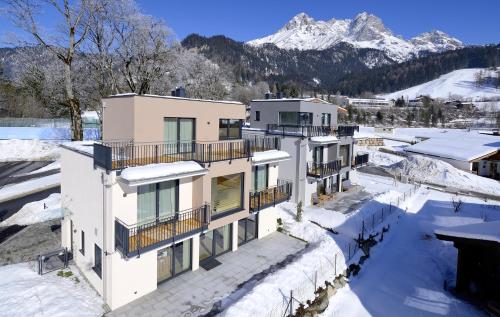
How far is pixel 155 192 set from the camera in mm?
13242

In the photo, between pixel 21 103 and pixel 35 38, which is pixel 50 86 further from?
pixel 21 103

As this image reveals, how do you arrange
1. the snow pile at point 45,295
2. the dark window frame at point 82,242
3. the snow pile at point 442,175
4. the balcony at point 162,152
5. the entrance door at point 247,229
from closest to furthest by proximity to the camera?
the snow pile at point 45,295
the balcony at point 162,152
the dark window frame at point 82,242
the entrance door at point 247,229
the snow pile at point 442,175

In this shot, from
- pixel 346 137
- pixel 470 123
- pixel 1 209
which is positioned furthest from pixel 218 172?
pixel 470 123

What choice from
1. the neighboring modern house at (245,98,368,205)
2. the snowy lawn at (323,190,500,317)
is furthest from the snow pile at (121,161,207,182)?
the neighboring modern house at (245,98,368,205)

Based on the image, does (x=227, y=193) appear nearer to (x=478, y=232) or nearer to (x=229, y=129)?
(x=229, y=129)

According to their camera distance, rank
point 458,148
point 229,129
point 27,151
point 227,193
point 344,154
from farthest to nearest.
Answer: point 458,148, point 27,151, point 344,154, point 229,129, point 227,193

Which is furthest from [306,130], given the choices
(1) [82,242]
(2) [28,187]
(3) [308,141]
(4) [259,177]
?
(2) [28,187]

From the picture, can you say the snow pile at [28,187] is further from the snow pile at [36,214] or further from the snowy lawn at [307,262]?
the snowy lawn at [307,262]

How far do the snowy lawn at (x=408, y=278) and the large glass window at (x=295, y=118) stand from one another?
1071 centimetres

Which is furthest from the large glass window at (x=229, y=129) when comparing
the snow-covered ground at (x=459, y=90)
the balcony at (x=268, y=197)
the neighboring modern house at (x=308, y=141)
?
the snow-covered ground at (x=459, y=90)

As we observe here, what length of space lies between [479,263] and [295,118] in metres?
16.3

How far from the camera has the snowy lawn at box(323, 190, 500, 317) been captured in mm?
13469

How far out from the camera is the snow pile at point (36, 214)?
21120 millimetres

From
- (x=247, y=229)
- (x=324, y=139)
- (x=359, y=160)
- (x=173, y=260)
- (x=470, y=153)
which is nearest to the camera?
(x=173, y=260)
